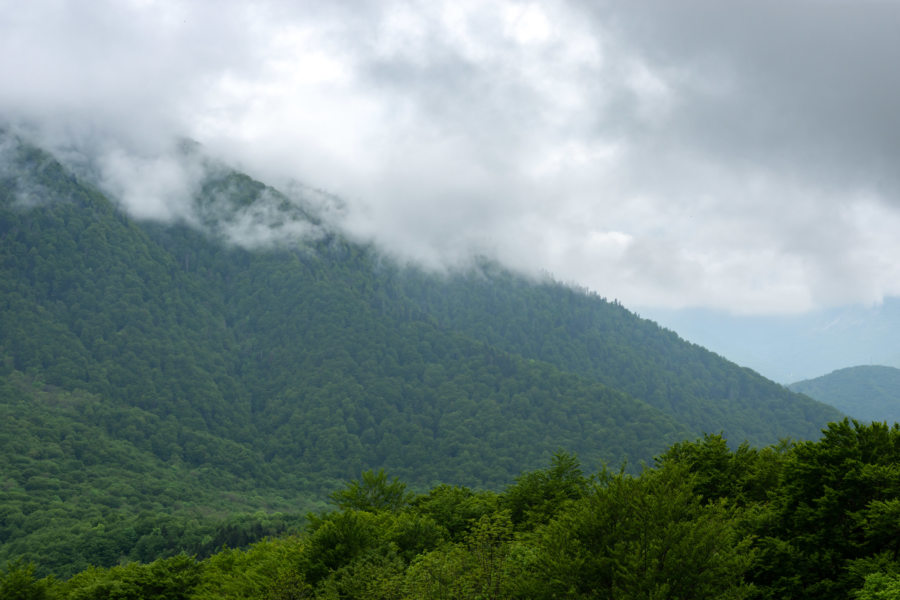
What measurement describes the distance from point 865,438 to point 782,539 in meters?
8.29

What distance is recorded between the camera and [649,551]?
32375 millimetres

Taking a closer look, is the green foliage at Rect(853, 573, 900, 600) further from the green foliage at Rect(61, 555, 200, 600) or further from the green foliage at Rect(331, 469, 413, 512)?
the green foliage at Rect(331, 469, 413, 512)

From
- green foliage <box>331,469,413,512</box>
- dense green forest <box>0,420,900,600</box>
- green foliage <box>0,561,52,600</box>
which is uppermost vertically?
dense green forest <box>0,420,900,600</box>

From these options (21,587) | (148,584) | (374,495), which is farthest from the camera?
(374,495)

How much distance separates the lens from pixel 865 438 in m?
42.1

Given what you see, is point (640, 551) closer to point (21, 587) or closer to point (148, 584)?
point (148, 584)

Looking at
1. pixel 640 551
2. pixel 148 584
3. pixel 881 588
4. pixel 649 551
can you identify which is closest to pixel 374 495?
pixel 148 584

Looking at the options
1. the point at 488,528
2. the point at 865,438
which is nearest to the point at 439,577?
the point at 488,528

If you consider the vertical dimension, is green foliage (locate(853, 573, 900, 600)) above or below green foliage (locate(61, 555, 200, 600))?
above

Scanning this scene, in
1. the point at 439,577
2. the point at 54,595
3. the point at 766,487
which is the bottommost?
the point at 54,595

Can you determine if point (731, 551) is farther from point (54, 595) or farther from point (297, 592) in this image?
point (54, 595)

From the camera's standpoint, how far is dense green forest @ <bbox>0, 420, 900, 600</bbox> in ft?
108

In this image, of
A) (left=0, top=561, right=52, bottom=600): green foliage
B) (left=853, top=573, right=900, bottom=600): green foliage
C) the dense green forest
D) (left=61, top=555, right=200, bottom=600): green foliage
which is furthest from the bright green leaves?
(left=0, top=561, right=52, bottom=600): green foliage

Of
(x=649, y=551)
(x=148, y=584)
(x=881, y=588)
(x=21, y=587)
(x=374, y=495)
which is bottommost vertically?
(x=21, y=587)
